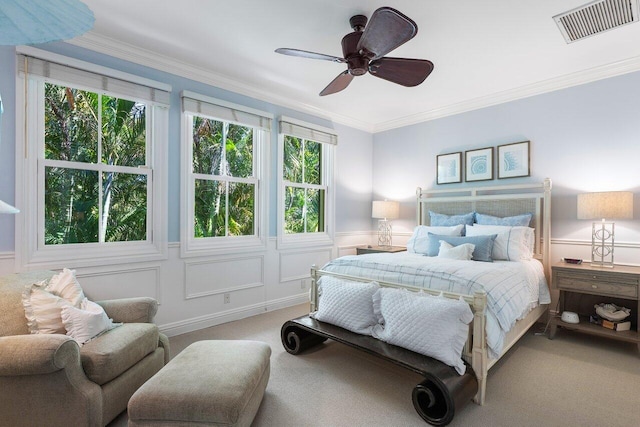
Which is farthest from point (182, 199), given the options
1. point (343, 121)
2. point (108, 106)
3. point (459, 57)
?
point (459, 57)

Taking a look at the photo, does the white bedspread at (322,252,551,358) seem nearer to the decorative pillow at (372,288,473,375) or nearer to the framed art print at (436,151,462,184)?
the decorative pillow at (372,288,473,375)

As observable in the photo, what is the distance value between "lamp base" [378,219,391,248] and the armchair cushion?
11.8 ft

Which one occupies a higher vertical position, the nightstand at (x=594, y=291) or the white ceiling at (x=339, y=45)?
the white ceiling at (x=339, y=45)

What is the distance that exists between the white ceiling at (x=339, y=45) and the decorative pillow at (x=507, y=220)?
1.45 m

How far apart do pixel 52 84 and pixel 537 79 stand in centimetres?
470

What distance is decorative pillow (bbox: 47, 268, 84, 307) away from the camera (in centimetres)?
204

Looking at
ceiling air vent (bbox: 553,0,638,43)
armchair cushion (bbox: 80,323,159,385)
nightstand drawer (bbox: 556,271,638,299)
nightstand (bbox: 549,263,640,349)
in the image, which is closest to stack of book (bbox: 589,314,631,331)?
nightstand (bbox: 549,263,640,349)

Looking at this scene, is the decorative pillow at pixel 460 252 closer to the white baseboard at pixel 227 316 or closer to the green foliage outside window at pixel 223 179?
the white baseboard at pixel 227 316

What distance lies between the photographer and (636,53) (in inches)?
117

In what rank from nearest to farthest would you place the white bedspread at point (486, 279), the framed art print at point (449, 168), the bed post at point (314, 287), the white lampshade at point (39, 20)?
the white lampshade at point (39, 20), the white bedspread at point (486, 279), the bed post at point (314, 287), the framed art print at point (449, 168)

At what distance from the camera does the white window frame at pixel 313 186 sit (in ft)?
13.4

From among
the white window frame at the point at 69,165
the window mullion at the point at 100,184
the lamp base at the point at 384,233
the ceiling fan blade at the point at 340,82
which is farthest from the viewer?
the lamp base at the point at 384,233

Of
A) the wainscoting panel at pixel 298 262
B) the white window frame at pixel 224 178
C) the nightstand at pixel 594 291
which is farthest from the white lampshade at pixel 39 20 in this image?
the nightstand at pixel 594 291


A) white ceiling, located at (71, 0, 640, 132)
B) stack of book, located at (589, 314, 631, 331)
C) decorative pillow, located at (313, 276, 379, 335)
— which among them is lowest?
stack of book, located at (589, 314, 631, 331)
